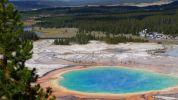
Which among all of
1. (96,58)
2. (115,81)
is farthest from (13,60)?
(96,58)

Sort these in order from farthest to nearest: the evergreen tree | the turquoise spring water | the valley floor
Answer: the valley floor < the turquoise spring water < the evergreen tree

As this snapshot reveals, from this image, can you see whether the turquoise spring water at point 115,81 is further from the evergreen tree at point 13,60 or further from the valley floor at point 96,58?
the evergreen tree at point 13,60

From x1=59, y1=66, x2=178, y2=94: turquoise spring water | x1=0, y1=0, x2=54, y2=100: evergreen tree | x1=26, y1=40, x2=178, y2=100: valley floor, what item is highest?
x1=0, y1=0, x2=54, y2=100: evergreen tree

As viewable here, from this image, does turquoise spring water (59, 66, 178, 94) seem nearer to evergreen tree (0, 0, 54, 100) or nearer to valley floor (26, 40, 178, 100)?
valley floor (26, 40, 178, 100)

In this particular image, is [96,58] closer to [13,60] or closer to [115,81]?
[115,81]

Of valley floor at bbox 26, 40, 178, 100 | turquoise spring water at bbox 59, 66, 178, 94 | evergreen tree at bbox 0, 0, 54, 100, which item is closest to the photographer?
evergreen tree at bbox 0, 0, 54, 100

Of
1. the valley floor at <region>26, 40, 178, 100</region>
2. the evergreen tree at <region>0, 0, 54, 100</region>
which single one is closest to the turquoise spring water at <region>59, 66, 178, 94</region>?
the valley floor at <region>26, 40, 178, 100</region>

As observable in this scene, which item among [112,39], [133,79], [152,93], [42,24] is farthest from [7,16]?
[42,24]

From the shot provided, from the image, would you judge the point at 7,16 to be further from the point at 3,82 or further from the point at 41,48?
the point at 41,48
